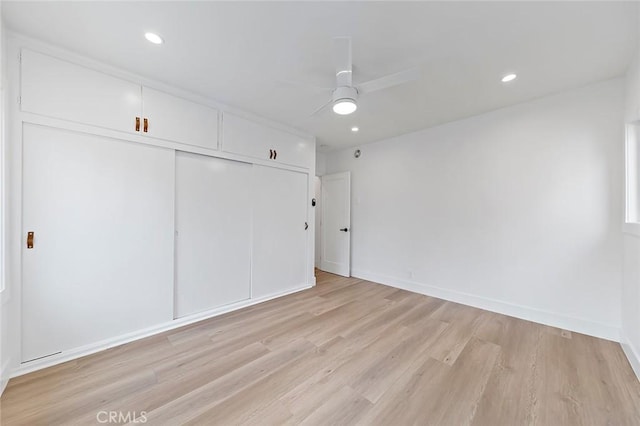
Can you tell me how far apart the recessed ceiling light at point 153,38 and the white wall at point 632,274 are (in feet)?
12.7

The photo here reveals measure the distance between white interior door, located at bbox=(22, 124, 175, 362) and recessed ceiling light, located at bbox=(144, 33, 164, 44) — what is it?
1.01 metres

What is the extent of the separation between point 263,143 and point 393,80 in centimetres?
210

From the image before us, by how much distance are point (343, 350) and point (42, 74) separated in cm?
350

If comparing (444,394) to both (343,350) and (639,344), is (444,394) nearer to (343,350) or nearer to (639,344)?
(343,350)

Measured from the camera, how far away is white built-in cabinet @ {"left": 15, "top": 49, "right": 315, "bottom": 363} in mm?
1943

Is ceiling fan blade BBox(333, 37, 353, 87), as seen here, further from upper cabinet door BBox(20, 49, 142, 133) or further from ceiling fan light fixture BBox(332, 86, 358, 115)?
upper cabinet door BBox(20, 49, 142, 133)

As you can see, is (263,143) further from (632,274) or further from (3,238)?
(632,274)

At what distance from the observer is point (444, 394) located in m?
1.69

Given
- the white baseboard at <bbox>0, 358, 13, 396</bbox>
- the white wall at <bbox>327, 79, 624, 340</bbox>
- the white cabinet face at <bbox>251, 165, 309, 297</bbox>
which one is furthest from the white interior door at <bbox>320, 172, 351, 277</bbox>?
the white baseboard at <bbox>0, 358, 13, 396</bbox>

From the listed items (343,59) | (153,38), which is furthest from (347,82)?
(153,38)

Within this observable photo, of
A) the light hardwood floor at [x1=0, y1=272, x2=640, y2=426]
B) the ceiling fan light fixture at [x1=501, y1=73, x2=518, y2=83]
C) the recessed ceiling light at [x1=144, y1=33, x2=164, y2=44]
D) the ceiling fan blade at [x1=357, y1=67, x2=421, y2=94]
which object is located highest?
the recessed ceiling light at [x1=144, y1=33, x2=164, y2=44]

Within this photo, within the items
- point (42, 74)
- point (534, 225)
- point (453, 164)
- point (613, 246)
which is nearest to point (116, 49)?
point (42, 74)

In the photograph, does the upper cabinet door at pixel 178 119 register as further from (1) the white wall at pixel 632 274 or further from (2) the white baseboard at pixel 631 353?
(2) the white baseboard at pixel 631 353

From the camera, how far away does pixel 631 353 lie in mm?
2027
